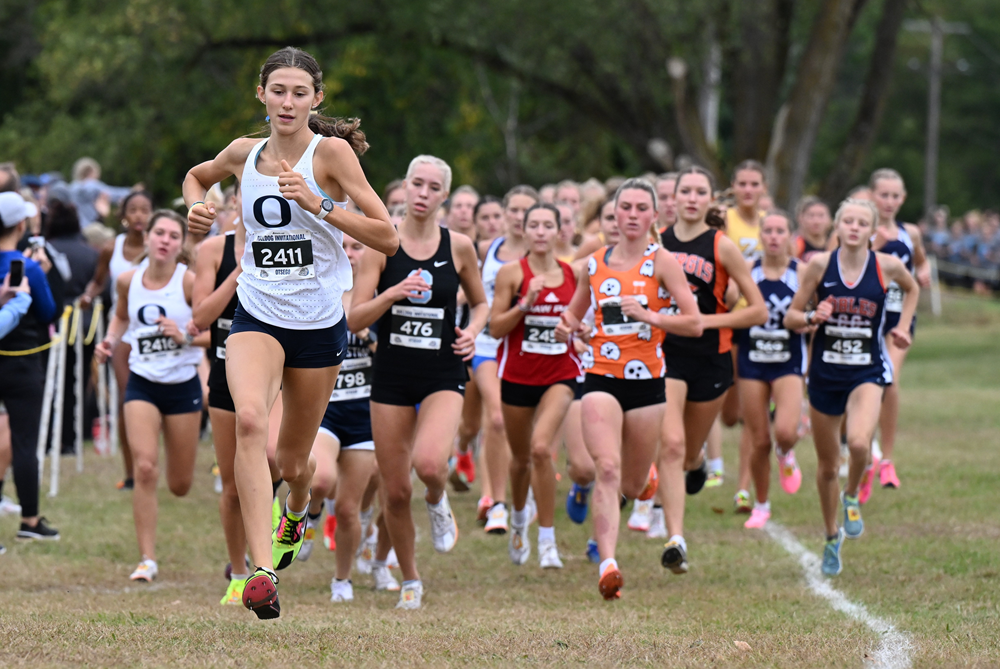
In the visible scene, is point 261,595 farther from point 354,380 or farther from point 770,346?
point 770,346

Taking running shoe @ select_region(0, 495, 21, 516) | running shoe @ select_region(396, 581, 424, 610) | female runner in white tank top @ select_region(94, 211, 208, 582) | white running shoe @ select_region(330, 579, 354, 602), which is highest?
female runner in white tank top @ select_region(94, 211, 208, 582)

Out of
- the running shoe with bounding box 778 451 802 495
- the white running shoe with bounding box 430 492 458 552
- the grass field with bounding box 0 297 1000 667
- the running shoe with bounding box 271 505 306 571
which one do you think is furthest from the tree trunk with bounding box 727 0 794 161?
the running shoe with bounding box 271 505 306 571

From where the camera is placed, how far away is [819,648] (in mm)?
5820

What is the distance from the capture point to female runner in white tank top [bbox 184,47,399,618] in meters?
5.50

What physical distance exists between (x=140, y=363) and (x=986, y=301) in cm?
2718

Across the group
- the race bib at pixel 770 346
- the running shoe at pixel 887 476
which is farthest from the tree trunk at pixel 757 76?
the race bib at pixel 770 346

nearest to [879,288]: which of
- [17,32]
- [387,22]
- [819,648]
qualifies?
[819,648]

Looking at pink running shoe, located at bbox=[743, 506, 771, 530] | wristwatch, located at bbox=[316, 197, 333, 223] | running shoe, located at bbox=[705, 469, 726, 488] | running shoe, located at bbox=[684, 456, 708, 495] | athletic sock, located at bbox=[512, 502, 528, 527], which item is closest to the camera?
wristwatch, located at bbox=[316, 197, 333, 223]

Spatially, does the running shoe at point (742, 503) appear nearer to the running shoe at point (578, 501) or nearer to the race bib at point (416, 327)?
the running shoe at point (578, 501)

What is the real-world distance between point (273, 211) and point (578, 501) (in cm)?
411

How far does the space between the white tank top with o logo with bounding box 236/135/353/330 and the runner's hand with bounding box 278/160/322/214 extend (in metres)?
0.15

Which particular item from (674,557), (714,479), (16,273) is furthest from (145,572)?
(714,479)

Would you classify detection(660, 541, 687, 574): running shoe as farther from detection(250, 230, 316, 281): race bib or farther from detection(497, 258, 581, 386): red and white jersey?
detection(250, 230, 316, 281): race bib

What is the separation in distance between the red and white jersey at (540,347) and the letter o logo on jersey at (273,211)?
3.33m
